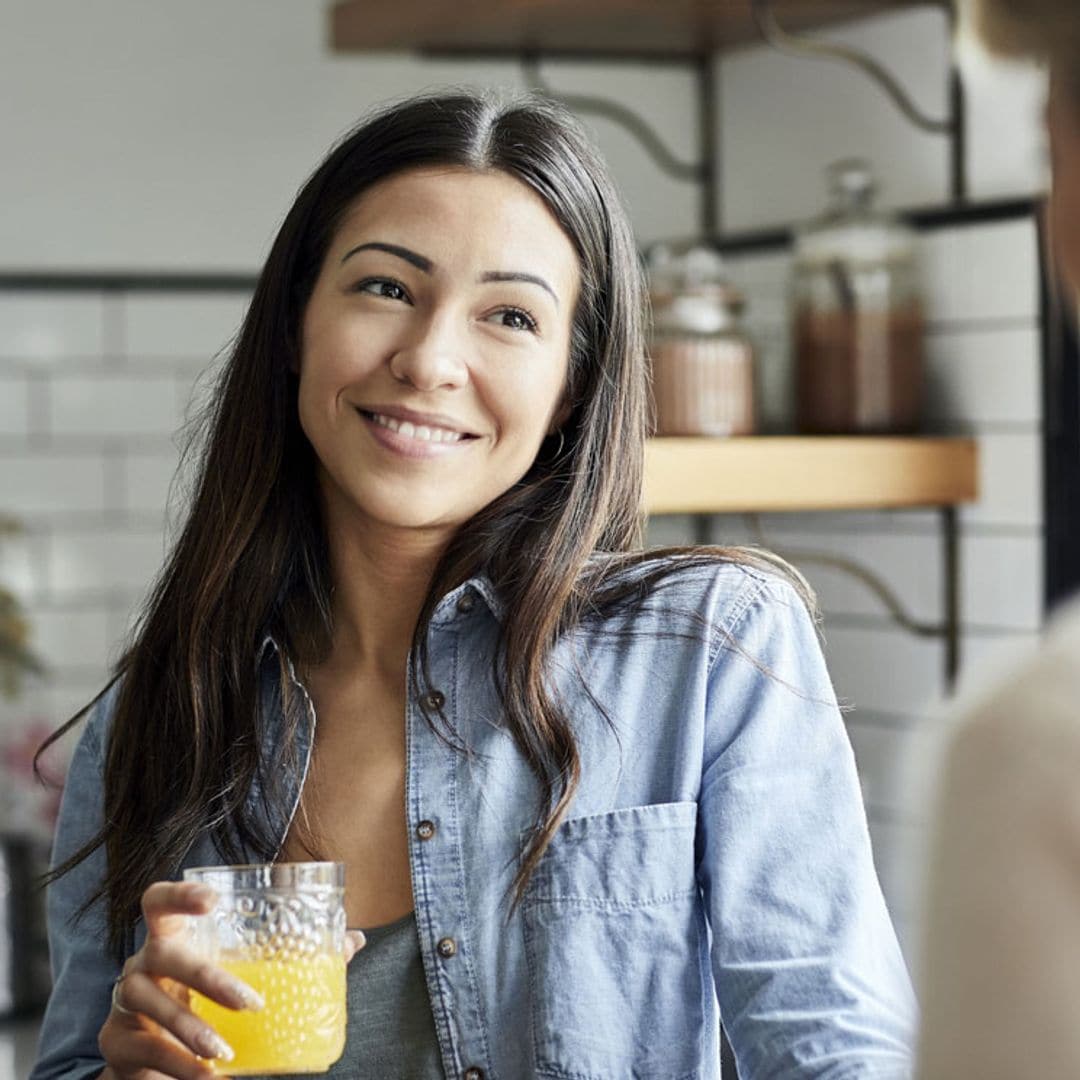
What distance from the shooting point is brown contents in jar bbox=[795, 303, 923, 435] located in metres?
2.18

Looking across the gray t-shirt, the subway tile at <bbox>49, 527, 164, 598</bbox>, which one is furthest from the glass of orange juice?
the subway tile at <bbox>49, 527, 164, 598</bbox>

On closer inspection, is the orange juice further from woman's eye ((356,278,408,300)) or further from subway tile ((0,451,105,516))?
subway tile ((0,451,105,516))

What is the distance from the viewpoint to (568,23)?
2305 mm

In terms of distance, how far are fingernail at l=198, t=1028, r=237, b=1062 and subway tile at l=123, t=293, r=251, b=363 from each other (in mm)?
1524

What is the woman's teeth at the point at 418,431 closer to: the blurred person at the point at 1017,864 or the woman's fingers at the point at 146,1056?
the woman's fingers at the point at 146,1056

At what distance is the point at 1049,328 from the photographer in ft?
6.67

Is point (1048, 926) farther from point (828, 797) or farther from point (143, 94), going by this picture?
point (143, 94)

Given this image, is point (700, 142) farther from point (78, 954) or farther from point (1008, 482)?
point (78, 954)

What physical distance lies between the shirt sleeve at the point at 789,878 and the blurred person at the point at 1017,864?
0.62m

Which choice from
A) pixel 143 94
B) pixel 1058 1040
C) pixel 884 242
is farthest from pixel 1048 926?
pixel 143 94

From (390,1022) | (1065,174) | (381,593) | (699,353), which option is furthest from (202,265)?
(1065,174)

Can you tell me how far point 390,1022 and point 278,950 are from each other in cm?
24

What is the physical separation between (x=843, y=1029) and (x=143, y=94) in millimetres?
1676

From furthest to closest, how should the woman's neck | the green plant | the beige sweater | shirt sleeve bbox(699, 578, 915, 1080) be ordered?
the green plant < the woman's neck < shirt sleeve bbox(699, 578, 915, 1080) < the beige sweater
